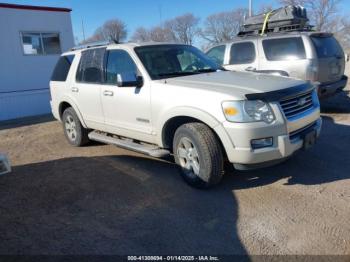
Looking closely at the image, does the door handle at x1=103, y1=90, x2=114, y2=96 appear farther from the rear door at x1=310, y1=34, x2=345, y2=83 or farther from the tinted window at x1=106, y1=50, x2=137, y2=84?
the rear door at x1=310, y1=34, x2=345, y2=83

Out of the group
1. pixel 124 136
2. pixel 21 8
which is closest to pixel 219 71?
pixel 124 136

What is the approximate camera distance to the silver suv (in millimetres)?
7434

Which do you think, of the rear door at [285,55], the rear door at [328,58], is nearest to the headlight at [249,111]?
the rear door at [285,55]

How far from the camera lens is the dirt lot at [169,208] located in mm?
3189

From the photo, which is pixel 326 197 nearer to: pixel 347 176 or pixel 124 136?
pixel 347 176

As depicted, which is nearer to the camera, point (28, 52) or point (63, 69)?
point (63, 69)

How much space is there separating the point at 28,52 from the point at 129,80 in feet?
36.7

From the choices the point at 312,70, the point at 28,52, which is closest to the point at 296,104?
the point at 312,70

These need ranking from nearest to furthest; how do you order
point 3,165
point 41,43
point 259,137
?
point 259,137 → point 3,165 → point 41,43

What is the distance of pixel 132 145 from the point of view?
504cm

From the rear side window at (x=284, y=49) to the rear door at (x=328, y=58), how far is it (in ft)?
1.00

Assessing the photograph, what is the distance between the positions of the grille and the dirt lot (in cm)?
93

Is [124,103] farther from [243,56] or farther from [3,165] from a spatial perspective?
[243,56]

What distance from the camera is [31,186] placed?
486 cm
